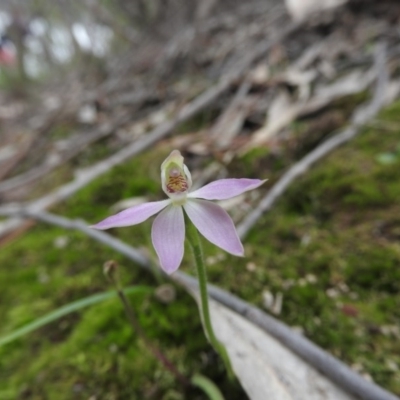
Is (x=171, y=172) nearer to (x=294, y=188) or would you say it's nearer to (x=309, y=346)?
(x=309, y=346)

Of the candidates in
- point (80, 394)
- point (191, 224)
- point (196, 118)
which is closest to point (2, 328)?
point (80, 394)

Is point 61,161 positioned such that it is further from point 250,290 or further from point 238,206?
point 250,290

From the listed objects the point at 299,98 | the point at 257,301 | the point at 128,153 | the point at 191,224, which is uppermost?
the point at 128,153

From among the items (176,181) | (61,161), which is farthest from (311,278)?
(61,161)

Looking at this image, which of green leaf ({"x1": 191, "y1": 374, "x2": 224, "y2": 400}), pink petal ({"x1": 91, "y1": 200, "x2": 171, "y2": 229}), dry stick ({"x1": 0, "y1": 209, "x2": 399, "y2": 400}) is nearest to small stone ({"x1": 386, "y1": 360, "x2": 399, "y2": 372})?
dry stick ({"x1": 0, "y1": 209, "x2": 399, "y2": 400})

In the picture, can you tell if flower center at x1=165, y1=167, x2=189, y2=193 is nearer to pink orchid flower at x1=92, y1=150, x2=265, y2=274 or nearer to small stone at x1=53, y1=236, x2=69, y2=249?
pink orchid flower at x1=92, y1=150, x2=265, y2=274

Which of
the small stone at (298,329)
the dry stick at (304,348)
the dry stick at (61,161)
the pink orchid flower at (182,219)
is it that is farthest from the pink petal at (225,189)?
the dry stick at (61,161)

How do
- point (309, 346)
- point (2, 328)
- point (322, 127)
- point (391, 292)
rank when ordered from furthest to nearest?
Answer: point (322, 127) → point (2, 328) → point (391, 292) → point (309, 346)
